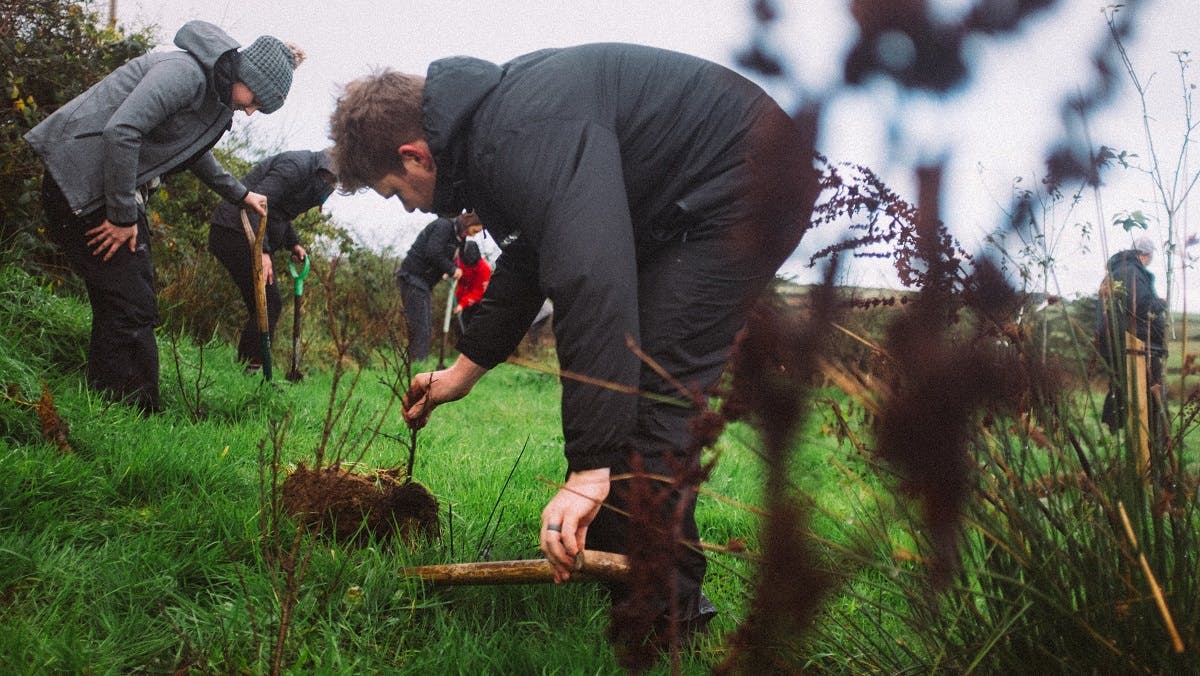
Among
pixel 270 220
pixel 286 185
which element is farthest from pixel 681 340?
pixel 270 220

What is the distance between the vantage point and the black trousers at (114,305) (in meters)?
3.89

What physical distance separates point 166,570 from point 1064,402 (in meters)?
2.27

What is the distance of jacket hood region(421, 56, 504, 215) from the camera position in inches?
82.1

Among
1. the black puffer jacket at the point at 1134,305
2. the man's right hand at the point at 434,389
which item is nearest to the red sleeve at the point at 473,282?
the man's right hand at the point at 434,389

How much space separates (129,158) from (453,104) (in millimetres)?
2402

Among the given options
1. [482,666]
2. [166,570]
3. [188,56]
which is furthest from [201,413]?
[482,666]

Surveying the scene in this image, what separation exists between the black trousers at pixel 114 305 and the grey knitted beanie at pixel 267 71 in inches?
32.9

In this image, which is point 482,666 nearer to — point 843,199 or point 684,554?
point 684,554

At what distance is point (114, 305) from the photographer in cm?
393

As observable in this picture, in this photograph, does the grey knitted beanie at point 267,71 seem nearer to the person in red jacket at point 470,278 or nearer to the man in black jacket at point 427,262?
the man in black jacket at point 427,262

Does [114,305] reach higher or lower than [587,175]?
lower

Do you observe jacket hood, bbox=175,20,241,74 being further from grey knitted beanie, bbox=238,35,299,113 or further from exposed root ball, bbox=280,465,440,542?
exposed root ball, bbox=280,465,440,542

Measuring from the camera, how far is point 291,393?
Result: 213 inches

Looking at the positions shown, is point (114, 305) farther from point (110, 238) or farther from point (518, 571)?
point (518, 571)
